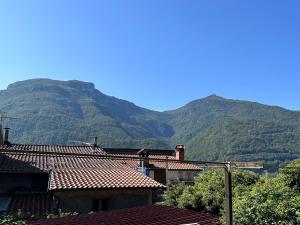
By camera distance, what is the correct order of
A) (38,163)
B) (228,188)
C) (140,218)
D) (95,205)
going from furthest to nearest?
(38,163) < (95,205) < (140,218) < (228,188)

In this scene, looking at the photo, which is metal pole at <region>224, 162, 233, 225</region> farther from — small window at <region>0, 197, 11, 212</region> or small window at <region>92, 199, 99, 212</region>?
small window at <region>0, 197, 11, 212</region>

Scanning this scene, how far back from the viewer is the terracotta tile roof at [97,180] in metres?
22.5

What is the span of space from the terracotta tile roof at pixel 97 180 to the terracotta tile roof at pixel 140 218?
28.3 feet

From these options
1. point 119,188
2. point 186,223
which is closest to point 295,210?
point 186,223

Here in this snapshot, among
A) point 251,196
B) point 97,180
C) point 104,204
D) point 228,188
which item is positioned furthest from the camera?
point 97,180

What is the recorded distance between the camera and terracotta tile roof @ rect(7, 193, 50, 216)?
21.1m

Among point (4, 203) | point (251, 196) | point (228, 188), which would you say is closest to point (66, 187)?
point (4, 203)

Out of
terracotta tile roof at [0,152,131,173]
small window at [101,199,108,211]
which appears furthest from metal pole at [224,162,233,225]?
terracotta tile roof at [0,152,131,173]

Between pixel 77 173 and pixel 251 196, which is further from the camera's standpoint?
pixel 77 173

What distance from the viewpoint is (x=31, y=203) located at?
2281 centimetres

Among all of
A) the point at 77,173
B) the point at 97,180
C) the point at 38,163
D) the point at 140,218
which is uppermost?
the point at 38,163

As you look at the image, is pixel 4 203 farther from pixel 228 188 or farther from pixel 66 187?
pixel 228 188

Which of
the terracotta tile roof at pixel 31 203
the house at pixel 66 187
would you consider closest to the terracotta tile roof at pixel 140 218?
the house at pixel 66 187

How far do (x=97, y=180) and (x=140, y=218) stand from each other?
1194cm
